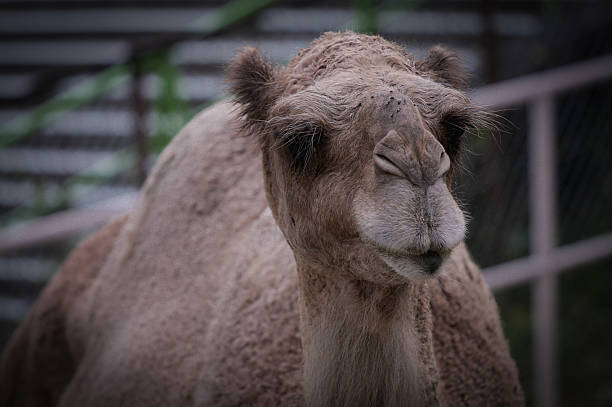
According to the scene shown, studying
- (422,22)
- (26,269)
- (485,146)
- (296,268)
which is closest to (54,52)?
(26,269)

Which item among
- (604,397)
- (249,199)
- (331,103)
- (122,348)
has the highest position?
(331,103)

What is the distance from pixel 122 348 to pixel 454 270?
1.41 meters

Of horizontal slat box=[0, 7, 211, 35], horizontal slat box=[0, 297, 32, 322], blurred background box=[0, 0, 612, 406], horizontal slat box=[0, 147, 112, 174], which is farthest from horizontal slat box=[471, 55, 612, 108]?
horizontal slat box=[0, 7, 211, 35]

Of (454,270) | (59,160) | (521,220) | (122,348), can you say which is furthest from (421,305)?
(59,160)

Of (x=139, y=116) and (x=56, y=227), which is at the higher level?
(x=139, y=116)

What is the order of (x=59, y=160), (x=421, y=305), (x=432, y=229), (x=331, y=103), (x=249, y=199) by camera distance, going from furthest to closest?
(x=59, y=160), (x=249, y=199), (x=421, y=305), (x=331, y=103), (x=432, y=229)

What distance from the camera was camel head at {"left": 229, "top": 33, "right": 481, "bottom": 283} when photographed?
1.63 metres

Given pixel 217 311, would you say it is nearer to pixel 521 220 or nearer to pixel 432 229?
pixel 432 229

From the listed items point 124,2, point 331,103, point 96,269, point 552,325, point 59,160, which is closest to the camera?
A: point 331,103

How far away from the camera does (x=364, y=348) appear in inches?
78.3

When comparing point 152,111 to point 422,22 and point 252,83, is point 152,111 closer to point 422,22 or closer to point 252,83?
point 422,22

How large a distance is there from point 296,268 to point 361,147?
901 mm

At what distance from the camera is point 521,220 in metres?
5.50

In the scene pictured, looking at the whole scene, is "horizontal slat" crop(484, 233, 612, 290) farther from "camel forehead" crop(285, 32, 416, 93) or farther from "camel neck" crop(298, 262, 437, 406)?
"camel forehead" crop(285, 32, 416, 93)
